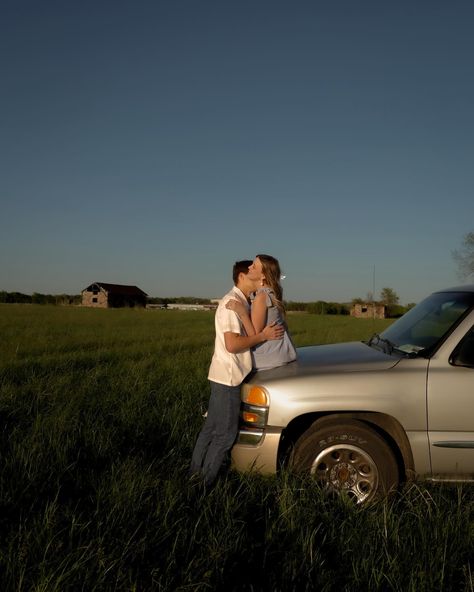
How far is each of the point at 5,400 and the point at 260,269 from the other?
13.8 feet

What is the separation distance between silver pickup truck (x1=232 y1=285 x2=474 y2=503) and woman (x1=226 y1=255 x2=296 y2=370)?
0.37m

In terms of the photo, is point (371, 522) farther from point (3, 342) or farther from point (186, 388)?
point (3, 342)

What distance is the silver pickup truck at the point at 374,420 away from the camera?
3.68 m

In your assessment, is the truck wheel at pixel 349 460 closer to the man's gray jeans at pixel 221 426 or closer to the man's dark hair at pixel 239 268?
the man's gray jeans at pixel 221 426

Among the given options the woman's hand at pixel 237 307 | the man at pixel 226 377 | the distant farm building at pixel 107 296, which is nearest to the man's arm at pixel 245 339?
the man at pixel 226 377

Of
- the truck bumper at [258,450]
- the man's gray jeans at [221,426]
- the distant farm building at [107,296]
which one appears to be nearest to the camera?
the truck bumper at [258,450]

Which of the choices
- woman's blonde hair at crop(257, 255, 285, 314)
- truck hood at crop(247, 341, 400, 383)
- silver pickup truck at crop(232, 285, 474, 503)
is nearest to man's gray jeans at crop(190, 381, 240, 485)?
silver pickup truck at crop(232, 285, 474, 503)

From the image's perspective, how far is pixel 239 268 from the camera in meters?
4.36

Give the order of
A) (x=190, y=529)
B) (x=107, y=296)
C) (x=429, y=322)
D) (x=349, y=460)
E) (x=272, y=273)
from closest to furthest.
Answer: (x=190, y=529) < (x=349, y=460) < (x=272, y=273) < (x=429, y=322) < (x=107, y=296)

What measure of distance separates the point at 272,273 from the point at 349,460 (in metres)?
1.49

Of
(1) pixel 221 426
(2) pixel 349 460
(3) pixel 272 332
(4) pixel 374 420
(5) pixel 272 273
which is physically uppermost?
(5) pixel 272 273

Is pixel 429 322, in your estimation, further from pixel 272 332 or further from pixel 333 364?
pixel 272 332

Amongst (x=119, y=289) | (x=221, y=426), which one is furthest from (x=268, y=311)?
(x=119, y=289)

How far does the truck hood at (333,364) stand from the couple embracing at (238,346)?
0.42 feet
